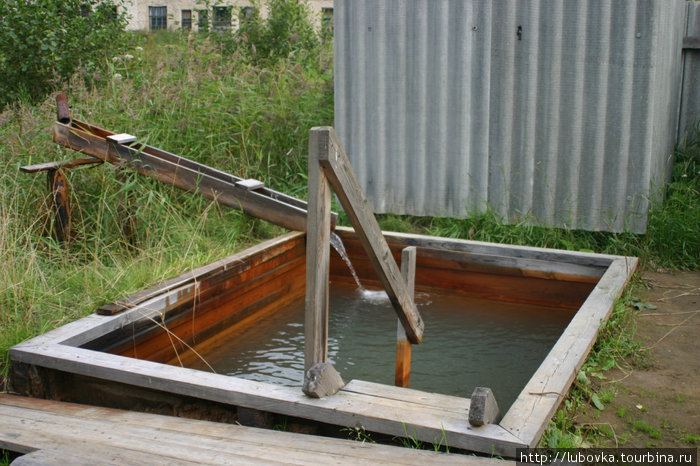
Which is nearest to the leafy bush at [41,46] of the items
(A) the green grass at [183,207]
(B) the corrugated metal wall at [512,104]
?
(A) the green grass at [183,207]

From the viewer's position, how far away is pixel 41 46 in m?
7.36

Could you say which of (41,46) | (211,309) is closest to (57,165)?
(211,309)

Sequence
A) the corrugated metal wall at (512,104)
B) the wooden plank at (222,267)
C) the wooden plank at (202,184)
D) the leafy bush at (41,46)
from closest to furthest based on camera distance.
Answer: the wooden plank at (222,267) < the wooden plank at (202,184) < the corrugated metal wall at (512,104) < the leafy bush at (41,46)

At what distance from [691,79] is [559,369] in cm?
483

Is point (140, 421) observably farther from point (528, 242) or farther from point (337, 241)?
point (528, 242)

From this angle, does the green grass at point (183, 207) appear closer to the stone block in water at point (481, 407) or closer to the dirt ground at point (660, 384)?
the dirt ground at point (660, 384)

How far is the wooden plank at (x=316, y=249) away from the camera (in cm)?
282

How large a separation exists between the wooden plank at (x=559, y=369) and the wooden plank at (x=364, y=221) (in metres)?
0.76

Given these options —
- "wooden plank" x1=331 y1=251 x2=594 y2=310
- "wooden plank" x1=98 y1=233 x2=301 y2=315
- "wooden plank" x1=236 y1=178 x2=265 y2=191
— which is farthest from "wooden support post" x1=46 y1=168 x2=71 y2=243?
"wooden plank" x1=331 y1=251 x2=594 y2=310

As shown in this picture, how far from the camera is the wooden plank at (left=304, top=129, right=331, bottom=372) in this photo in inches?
111

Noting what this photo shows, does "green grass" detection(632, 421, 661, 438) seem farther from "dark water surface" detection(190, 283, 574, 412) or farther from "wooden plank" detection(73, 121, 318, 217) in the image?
"wooden plank" detection(73, 121, 318, 217)

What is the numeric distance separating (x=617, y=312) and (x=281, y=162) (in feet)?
12.7

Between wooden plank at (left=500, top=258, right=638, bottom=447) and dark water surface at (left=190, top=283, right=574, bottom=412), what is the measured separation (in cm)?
64

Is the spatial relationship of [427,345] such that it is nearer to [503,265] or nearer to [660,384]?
[503,265]
